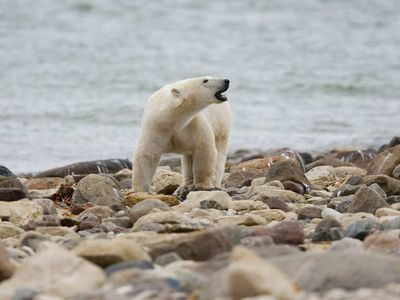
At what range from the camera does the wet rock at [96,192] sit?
29.1 ft

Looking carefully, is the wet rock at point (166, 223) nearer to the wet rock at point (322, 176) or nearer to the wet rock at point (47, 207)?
the wet rock at point (47, 207)

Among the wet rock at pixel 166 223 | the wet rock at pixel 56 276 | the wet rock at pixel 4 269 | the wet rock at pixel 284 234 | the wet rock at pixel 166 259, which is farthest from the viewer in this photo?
the wet rock at pixel 166 223

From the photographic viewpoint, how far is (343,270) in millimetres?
4820

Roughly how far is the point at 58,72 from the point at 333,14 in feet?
52.6

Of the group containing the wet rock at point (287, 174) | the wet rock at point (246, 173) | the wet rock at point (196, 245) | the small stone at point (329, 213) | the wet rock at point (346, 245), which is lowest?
the wet rock at point (246, 173)

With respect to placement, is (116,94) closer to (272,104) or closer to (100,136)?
(272,104)

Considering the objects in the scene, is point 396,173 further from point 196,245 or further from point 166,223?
point 196,245

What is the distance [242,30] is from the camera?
106 ft

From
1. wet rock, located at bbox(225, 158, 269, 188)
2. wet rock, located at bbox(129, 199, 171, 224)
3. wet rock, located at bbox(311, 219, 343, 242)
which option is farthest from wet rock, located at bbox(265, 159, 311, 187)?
wet rock, located at bbox(311, 219, 343, 242)

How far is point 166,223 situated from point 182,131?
2.93 metres

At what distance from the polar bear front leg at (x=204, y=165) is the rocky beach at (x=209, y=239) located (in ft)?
1.04

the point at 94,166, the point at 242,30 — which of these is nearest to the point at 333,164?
the point at 94,166

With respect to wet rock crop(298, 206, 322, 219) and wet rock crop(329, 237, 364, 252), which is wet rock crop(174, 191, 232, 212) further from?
wet rock crop(329, 237, 364, 252)

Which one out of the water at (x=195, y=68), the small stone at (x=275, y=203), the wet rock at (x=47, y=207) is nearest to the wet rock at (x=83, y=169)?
the water at (x=195, y=68)
